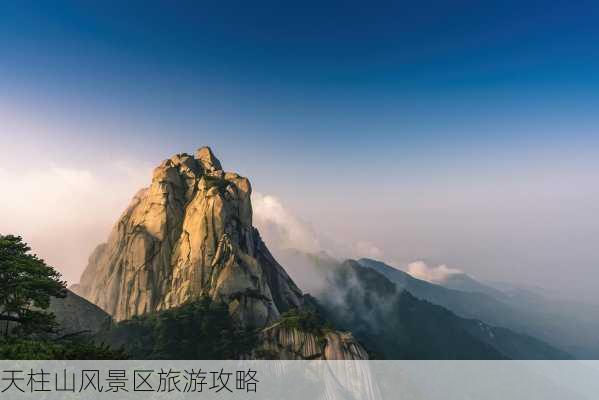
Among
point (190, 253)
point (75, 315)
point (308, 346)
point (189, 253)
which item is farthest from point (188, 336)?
point (308, 346)

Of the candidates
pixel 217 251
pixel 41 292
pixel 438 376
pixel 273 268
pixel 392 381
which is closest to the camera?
pixel 41 292

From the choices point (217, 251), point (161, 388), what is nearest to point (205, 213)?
point (217, 251)

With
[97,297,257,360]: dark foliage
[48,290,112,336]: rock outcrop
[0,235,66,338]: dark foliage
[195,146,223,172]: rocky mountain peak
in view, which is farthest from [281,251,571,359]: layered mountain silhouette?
[0,235,66,338]: dark foliage

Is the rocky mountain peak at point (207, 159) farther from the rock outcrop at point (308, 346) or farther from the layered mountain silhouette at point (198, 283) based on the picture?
the rock outcrop at point (308, 346)

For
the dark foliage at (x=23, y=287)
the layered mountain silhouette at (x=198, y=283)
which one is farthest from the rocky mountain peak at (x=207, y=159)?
the dark foliage at (x=23, y=287)

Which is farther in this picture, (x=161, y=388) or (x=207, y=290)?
(x=207, y=290)

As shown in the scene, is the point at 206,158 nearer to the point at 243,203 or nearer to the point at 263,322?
the point at 243,203
